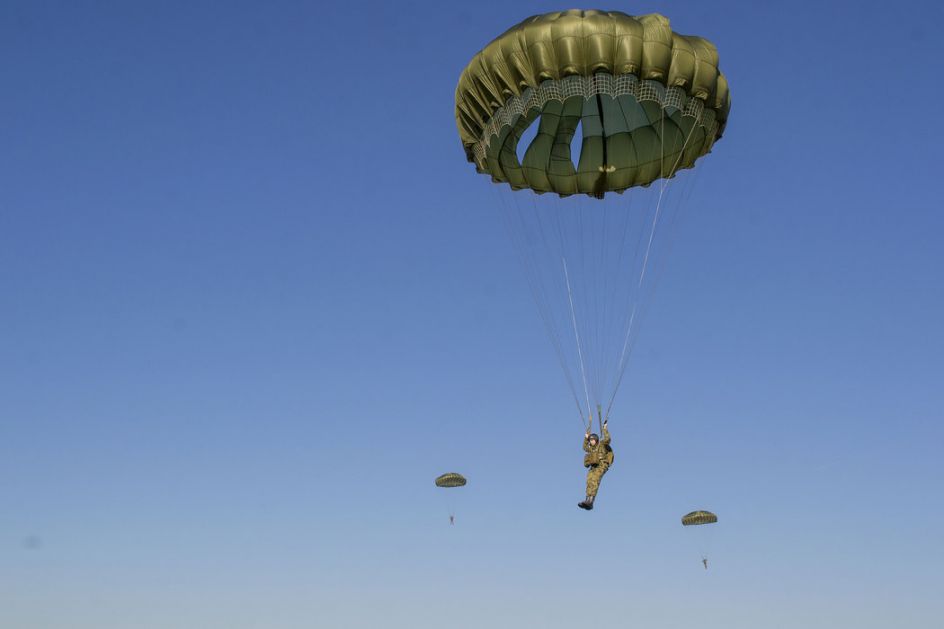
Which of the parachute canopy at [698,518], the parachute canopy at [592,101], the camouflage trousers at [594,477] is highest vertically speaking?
the parachute canopy at [592,101]

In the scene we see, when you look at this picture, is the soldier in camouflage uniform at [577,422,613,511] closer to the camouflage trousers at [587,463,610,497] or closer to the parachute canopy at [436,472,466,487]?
the camouflage trousers at [587,463,610,497]

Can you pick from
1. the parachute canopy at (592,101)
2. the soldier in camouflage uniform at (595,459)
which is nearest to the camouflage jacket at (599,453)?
the soldier in camouflage uniform at (595,459)

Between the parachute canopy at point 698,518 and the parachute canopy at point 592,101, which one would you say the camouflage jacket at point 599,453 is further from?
the parachute canopy at point 698,518

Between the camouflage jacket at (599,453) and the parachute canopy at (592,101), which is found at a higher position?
the parachute canopy at (592,101)

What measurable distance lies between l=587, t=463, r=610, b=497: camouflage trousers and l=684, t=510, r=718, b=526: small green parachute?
73.6ft

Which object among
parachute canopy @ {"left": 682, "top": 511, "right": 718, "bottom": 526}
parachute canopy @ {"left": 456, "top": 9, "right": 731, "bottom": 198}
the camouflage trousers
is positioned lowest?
the camouflage trousers

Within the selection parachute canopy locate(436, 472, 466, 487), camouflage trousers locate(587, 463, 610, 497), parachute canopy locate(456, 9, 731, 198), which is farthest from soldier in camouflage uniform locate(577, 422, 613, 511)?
parachute canopy locate(436, 472, 466, 487)

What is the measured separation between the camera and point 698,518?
48.1 meters

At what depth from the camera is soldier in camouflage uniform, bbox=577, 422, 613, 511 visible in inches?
1051

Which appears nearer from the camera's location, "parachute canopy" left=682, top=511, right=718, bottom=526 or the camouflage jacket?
the camouflage jacket

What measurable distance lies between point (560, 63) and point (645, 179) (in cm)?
522

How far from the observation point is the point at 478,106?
95.3ft

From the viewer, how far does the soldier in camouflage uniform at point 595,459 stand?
26.7 m

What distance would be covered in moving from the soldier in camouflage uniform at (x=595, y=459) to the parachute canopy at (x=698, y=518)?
2231cm
